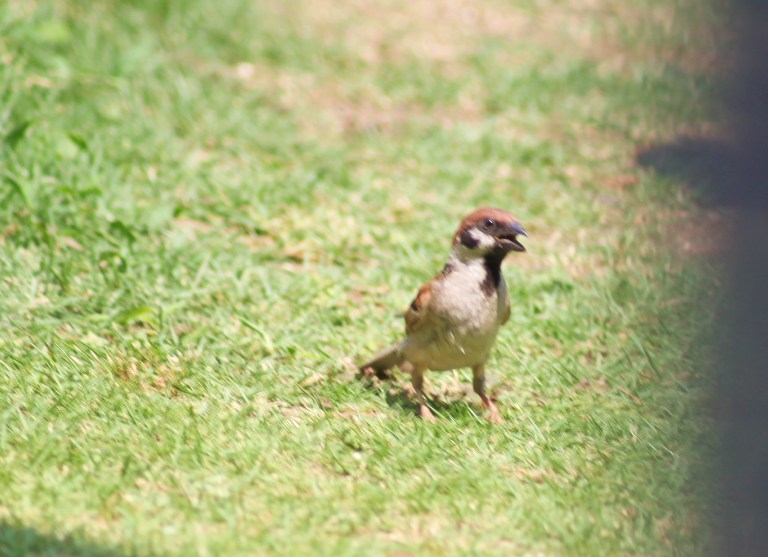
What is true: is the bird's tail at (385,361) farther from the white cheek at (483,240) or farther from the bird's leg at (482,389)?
the white cheek at (483,240)

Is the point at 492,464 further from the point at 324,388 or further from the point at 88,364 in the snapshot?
the point at 88,364

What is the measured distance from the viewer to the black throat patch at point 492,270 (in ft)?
15.9

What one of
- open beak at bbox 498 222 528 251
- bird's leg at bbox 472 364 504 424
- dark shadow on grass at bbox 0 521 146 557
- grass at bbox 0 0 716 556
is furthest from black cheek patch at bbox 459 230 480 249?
dark shadow on grass at bbox 0 521 146 557

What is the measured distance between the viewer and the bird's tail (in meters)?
5.14

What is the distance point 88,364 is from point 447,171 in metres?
3.68

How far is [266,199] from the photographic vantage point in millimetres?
7203

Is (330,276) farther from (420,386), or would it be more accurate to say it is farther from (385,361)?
(420,386)

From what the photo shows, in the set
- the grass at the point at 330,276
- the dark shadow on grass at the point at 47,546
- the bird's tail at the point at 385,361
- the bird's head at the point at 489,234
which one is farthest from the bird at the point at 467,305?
the dark shadow on grass at the point at 47,546

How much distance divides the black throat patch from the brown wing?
273 mm

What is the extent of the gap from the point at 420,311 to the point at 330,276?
5.06ft

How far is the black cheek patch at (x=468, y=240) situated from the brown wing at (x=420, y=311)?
26 cm

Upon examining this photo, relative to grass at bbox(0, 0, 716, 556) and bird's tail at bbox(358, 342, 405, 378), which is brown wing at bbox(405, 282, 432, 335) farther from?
grass at bbox(0, 0, 716, 556)

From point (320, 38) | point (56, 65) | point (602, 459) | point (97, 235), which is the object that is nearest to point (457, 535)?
point (602, 459)

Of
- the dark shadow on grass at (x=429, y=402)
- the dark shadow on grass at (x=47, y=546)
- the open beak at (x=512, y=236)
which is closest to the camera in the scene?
the dark shadow on grass at (x=47, y=546)
